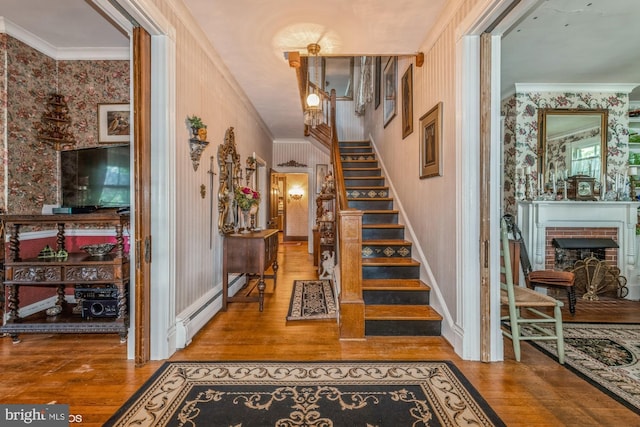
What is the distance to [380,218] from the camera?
13.6 feet

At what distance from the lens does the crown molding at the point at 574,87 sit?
173 inches

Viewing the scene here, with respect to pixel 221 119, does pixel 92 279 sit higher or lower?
lower

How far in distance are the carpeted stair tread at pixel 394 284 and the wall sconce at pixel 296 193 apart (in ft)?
26.0

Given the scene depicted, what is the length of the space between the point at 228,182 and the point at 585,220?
4935mm

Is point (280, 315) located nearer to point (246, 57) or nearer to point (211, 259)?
point (211, 259)

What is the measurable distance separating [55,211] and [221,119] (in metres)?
1.86

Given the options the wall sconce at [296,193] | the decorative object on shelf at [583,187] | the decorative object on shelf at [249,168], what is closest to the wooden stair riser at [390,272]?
the decorative object on shelf at [249,168]

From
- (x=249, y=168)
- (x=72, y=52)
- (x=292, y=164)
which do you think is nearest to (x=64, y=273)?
(x=72, y=52)

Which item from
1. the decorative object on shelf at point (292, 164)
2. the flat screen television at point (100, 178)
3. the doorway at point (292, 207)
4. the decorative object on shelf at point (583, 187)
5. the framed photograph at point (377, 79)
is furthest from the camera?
the doorway at point (292, 207)

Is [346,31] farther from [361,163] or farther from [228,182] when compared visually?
[361,163]

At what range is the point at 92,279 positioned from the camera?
102 inches

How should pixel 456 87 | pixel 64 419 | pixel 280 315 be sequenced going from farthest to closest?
pixel 280 315, pixel 456 87, pixel 64 419

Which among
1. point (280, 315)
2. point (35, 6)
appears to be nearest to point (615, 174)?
point (280, 315)

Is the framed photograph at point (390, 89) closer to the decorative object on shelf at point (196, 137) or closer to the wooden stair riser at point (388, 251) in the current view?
the wooden stair riser at point (388, 251)
